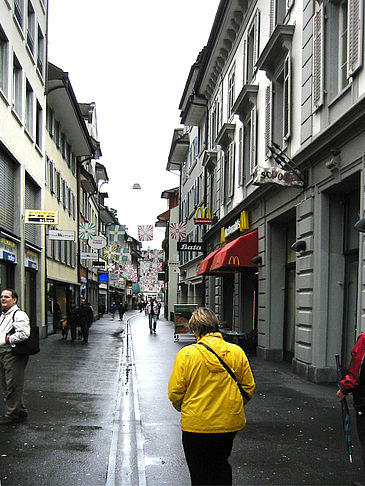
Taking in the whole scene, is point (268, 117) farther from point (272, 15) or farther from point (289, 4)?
point (289, 4)

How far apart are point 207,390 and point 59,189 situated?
89.5 ft

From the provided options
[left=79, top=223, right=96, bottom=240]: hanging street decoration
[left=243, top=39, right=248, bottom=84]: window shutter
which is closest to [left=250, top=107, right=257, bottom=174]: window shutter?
[left=243, top=39, right=248, bottom=84]: window shutter

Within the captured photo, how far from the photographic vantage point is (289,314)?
1605 cm

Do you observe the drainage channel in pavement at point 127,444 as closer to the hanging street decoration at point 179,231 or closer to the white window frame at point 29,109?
the white window frame at point 29,109

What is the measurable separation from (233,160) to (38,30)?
909 cm

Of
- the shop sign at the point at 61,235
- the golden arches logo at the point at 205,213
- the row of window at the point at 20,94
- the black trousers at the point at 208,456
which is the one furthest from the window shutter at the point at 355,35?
the golden arches logo at the point at 205,213

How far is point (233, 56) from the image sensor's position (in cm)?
2314

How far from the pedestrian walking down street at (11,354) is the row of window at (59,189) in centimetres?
1931

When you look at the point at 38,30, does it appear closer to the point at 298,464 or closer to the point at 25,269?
the point at 25,269

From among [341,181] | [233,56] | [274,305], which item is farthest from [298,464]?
[233,56]

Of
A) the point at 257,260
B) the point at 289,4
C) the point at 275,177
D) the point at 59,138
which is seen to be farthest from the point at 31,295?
the point at 289,4

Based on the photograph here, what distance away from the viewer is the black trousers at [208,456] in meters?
4.13

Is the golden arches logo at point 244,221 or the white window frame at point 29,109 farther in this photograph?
the white window frame at point 29,109

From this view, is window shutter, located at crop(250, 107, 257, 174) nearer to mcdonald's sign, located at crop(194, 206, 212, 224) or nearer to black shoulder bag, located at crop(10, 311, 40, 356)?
mcdonald's sign, located at crop(194, 206, 212, 224)
